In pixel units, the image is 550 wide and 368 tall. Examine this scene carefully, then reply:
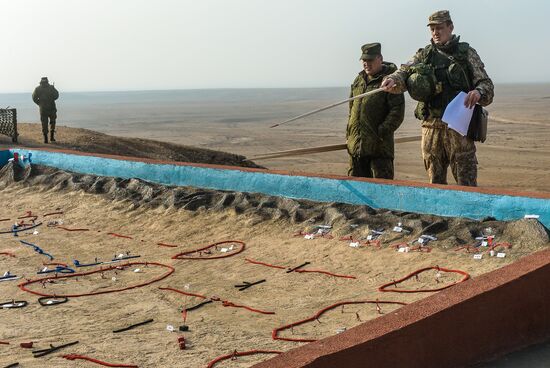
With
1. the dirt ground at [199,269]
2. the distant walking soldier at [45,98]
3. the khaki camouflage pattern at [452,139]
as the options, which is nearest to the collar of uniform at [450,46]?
the khaki camouflage pattern at [452,139]

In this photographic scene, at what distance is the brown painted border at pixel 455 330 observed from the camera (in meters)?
3.26

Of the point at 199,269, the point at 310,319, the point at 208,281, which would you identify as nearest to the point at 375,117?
the point at 199,269

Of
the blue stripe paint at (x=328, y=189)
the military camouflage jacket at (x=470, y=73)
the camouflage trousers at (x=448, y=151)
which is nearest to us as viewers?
the blue stripe paint at (x=328, y=189)

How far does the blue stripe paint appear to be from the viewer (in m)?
6.30

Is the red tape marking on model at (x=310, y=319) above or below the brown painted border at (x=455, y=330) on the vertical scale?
below

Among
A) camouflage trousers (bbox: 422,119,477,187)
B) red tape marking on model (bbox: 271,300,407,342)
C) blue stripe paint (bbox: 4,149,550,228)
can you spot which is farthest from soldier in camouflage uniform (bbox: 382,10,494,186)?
red tape marking on model (bbox: 271,300,407,342)

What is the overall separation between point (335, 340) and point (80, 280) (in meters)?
3.59

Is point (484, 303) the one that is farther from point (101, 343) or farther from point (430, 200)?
point (430, 200)

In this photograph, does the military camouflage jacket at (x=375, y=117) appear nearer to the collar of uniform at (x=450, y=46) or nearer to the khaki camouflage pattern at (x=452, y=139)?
the khaki camouflage pattern at (x=452, y=139)

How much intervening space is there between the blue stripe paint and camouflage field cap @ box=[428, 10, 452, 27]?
138cm

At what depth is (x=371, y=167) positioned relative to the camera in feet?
25.6

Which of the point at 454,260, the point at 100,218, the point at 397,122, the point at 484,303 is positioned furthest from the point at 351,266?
the point at 100,218

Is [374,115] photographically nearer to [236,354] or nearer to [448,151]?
[448,151]

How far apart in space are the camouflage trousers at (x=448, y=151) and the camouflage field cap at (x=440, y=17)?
0.80 m
